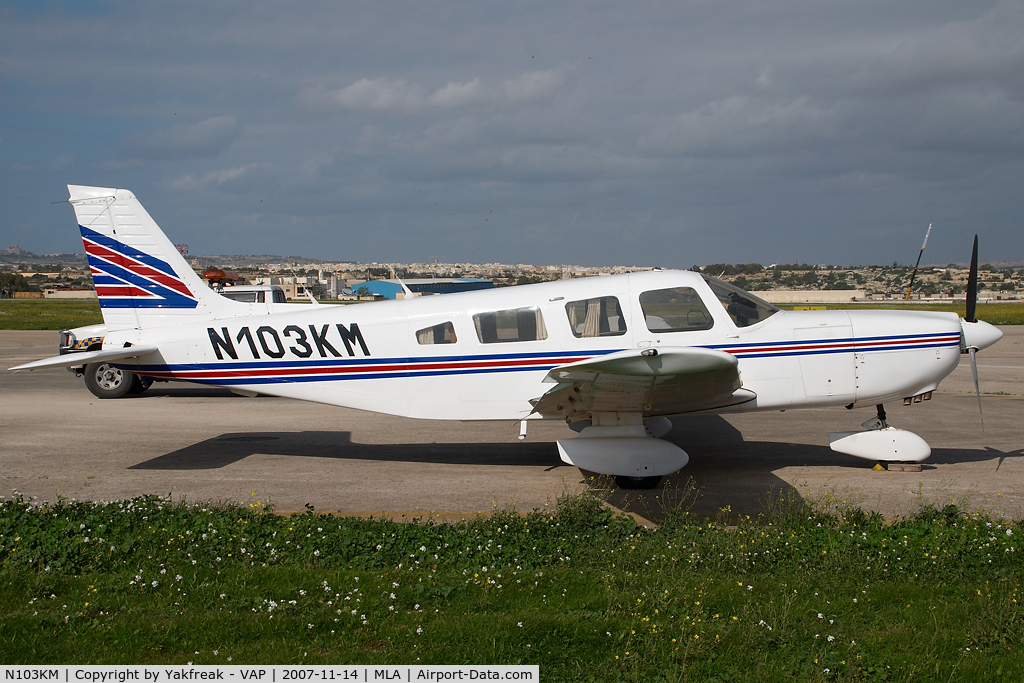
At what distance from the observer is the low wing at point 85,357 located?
7.70 metres

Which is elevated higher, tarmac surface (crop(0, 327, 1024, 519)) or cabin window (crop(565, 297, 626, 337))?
cabin window (crop(565, 297, 626, 337))

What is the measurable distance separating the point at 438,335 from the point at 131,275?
4171 millimetres

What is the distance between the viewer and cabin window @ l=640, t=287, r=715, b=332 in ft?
25.7

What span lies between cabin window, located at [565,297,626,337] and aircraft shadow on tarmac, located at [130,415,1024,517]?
1.75 meters

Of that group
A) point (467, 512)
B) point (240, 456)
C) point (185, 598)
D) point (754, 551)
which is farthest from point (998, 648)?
point (240, 456)

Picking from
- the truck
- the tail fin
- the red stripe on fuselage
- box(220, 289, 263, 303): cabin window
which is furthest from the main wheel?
box(220, 289, 263, 303): cabin window

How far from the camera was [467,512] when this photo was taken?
6.88 m

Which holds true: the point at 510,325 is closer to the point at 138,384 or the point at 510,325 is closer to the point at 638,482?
the point at 638,482

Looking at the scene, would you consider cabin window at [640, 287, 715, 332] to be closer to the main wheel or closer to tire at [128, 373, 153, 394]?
the main wheel

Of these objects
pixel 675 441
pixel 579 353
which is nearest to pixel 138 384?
pixel 579 353

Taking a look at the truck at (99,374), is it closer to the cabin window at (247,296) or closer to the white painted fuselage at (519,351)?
the cabin window at (247,296)

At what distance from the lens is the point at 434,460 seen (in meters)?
9.23

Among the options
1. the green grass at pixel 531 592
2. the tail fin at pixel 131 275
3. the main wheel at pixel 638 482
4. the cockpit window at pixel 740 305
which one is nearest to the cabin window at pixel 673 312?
the cockpit window at pixel 740 305

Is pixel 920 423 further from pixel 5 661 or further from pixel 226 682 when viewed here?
pixel 5 661
